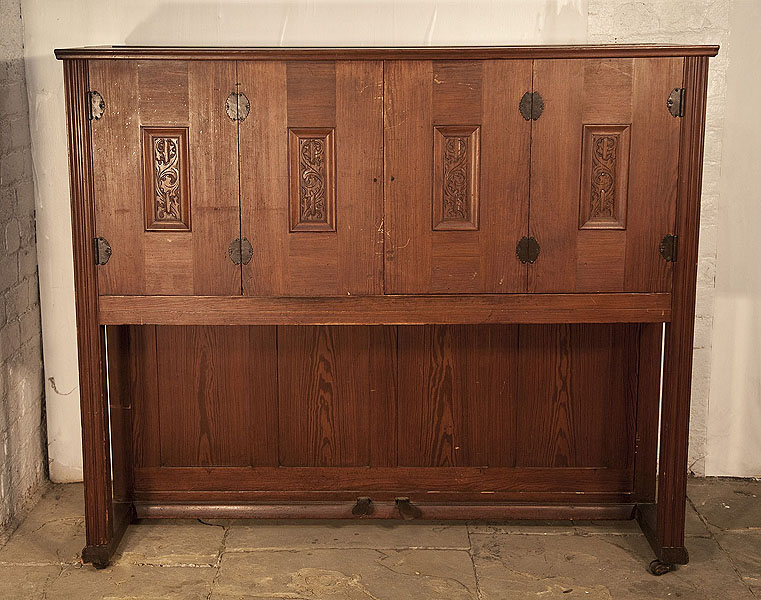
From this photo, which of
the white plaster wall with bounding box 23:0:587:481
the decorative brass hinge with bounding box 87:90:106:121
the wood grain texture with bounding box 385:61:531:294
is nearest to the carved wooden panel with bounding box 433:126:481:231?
the wood grain texture with bounding box 385:61:531:294

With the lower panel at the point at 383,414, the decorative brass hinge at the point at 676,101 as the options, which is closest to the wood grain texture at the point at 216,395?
the lower panel at the point at 383,414

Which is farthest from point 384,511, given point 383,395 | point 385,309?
point 385,309

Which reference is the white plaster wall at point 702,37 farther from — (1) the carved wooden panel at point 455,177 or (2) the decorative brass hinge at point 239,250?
(2) the decorative brass hinge at point 239,250

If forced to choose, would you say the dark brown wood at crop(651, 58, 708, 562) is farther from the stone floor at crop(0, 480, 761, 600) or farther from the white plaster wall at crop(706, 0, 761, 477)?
the white plaster wall at crop(706, 0, 761, 477)

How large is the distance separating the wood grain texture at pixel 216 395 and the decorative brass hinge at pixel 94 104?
2.82ft

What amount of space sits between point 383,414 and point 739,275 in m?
1.50

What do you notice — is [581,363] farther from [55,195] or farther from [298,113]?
[55,195]

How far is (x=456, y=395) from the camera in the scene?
3449 millimetres

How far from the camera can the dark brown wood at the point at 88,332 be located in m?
2.85

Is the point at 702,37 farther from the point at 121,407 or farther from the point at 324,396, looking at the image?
the point at 121,407

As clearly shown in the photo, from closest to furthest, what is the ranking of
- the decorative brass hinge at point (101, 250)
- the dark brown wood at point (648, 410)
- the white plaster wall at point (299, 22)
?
the decorative brass hinge at point (101, 250) < the dark brown wood at point (648, 410) < the white plaster wall at point (299, 22)

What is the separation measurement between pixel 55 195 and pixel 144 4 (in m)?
0.79

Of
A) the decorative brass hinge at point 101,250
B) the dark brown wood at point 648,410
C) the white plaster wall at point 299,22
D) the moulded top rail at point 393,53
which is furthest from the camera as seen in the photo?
the white plaster wall at point 299,22

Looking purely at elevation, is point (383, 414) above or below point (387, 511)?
above
